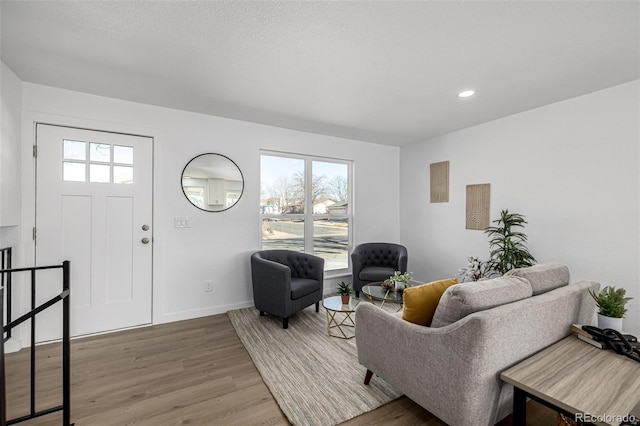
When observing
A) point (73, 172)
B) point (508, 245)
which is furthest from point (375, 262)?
point (73, 172)

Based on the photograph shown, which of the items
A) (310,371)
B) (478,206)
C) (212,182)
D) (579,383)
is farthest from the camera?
(478,206)

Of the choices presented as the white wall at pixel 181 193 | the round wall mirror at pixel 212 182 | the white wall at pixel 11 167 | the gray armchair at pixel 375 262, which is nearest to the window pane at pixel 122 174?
the white wall at pixel 181 193

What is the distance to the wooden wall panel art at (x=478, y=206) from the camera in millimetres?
3789

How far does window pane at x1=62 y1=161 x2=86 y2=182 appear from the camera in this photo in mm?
2754

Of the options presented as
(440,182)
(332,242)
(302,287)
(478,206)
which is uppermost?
(440,182)

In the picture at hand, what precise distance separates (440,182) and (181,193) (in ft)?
12.2

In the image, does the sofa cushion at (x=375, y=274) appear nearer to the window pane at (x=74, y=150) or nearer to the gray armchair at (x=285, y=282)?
the gray armchair at (x=285, y=282)

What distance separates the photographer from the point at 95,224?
9.39 ft

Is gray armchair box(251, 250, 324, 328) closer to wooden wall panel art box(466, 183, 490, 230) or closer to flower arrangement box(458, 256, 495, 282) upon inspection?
flower arrangement box(458, 256, 495, 282)

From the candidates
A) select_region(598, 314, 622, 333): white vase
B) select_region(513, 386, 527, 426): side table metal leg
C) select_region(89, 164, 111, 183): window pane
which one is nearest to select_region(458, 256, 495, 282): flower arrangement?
select_region(598, 314, 622, 333): white vase

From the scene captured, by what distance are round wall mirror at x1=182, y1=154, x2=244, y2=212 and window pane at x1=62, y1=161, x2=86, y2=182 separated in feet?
3.04

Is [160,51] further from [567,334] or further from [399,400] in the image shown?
[567,334]

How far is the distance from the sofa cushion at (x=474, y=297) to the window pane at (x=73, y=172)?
3.46 m

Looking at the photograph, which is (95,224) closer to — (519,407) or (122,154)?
(122,154)
